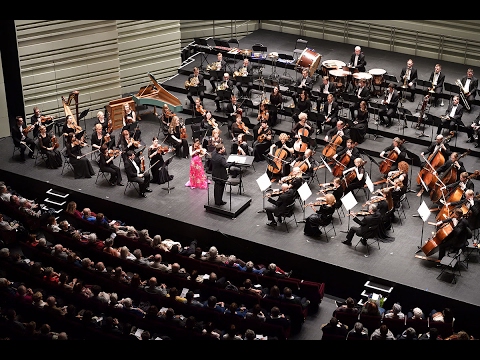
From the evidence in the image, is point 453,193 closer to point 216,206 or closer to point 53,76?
point 216,206

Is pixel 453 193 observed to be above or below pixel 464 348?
below

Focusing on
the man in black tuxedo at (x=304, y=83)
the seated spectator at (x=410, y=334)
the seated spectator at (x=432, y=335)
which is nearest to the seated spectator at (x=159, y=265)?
the seated spectator at (x=410, y=334)

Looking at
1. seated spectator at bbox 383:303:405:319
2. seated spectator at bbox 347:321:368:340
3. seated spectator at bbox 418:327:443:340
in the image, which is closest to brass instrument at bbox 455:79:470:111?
seated spectator at bbox 383:303:405:319

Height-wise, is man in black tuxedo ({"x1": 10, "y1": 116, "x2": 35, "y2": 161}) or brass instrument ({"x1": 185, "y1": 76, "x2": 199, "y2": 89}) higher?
brass instrument ({"x1": 185, "y1": 76, "x2": 199, "y2": 89})

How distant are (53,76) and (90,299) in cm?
805

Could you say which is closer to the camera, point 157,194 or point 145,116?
point 157,194

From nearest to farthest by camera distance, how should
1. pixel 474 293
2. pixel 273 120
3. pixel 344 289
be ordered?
pixel 474 293
pixel 344 289
pixel 273 120

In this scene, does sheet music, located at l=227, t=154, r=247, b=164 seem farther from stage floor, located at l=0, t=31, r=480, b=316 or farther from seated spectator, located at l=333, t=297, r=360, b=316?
seated spectator, located at l=333, t=297, r=360, b=316

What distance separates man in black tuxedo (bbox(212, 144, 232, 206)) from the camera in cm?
1503

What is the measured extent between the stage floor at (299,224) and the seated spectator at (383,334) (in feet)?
5.16

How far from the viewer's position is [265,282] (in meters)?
13.1

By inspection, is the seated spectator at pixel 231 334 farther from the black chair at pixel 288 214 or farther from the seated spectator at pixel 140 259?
the black chair at pixel 288 214

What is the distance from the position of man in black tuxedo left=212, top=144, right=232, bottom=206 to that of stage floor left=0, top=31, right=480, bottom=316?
1.46 feet

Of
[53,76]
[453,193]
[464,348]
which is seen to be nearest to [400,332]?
[453,193]
